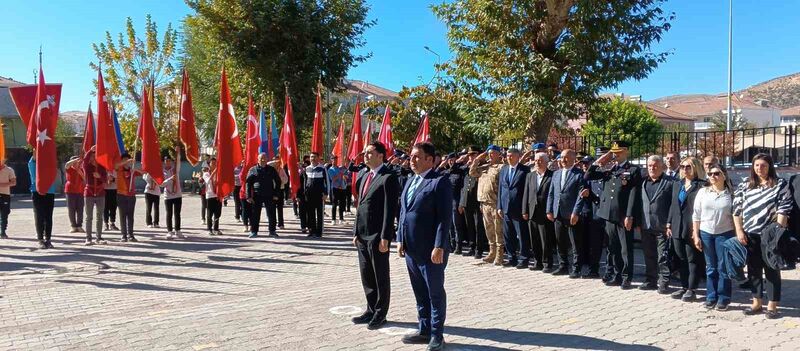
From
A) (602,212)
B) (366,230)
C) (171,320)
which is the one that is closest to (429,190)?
(366,230)

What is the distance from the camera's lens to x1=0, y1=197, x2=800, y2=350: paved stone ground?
5.71 metres

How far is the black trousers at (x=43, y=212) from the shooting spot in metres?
11.5

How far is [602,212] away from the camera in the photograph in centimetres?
839

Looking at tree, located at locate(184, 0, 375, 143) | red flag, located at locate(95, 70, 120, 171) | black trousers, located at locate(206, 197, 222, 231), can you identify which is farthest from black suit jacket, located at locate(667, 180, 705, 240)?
tree, located at locate(184, 0, 375, 143)

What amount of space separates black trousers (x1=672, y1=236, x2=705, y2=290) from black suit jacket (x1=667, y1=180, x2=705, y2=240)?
0.10 m

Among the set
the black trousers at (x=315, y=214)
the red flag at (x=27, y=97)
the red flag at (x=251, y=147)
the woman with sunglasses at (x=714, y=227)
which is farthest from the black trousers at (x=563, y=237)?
the red flag at (x=27, y=97)

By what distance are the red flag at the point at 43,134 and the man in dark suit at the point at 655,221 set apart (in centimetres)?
977

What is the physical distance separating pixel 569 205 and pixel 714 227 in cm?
227

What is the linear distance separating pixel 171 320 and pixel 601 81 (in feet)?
33.3

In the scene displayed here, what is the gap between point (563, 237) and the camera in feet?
29.9

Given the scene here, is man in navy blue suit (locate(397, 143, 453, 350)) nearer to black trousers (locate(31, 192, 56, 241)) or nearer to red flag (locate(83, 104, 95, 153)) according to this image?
black trousers (locate(31, 192, 56, 241))

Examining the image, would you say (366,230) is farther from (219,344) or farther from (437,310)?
(219,344)

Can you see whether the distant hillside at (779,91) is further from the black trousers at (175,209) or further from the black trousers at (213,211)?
the black trousers at (175,209)

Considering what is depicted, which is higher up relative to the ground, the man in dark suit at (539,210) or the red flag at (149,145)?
the red flag at (149,145)
